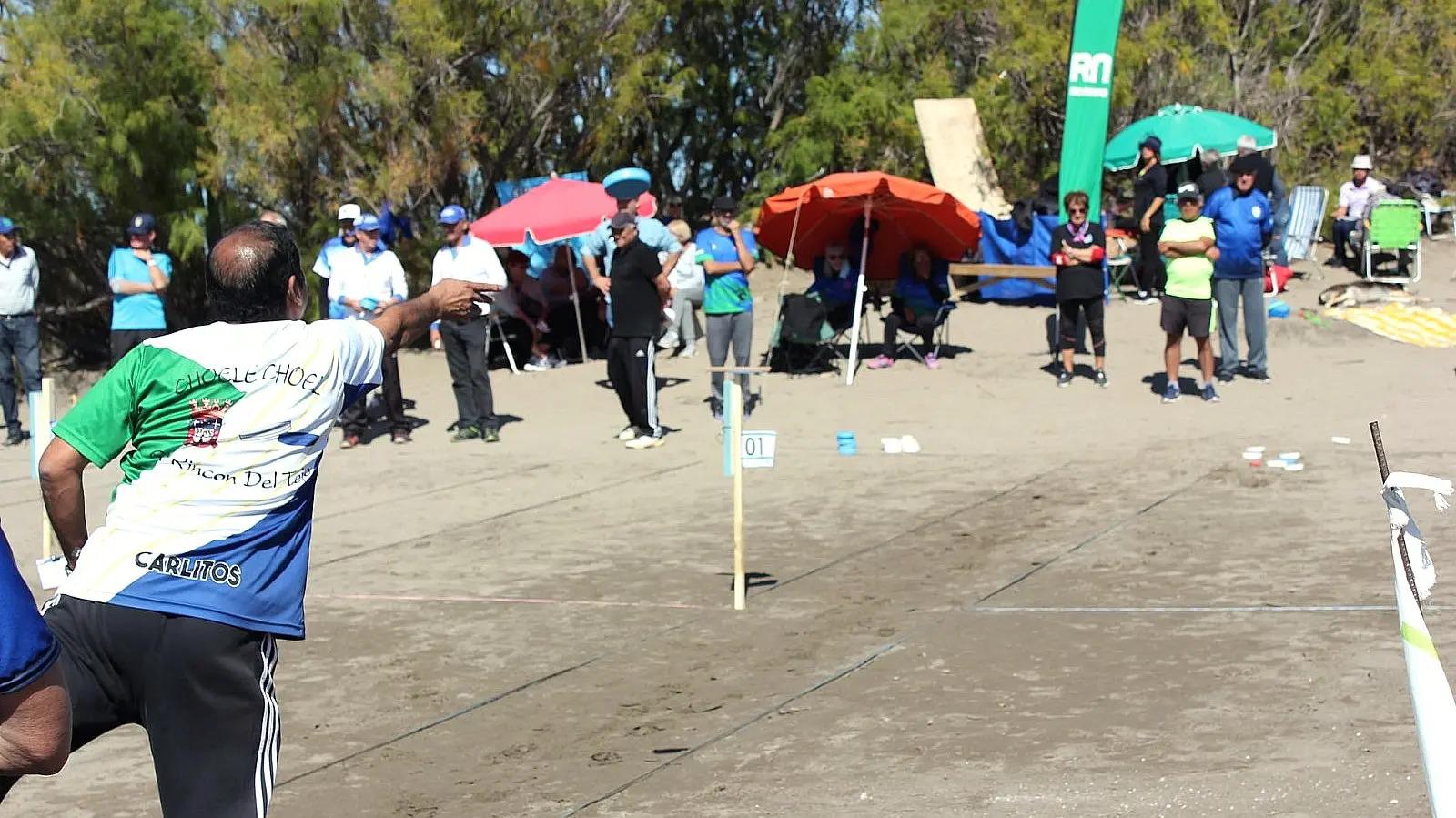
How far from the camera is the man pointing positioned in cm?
363

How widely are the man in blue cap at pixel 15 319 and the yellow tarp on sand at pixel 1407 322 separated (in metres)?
13.0

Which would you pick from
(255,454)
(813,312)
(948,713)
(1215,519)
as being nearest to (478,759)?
(948,713)

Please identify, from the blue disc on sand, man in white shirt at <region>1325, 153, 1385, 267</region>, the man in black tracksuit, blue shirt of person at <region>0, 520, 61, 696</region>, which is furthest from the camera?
man in white shirt at <region>1325, 153, 1385, 267</region>

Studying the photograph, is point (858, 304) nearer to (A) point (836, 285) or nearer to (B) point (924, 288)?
(A) point (836, 285)

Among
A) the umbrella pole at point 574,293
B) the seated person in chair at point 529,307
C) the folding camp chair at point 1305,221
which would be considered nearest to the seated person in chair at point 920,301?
the umbrella pole at point 574,293

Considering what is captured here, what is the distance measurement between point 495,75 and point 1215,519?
1158cm

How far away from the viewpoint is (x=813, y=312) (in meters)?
16.4

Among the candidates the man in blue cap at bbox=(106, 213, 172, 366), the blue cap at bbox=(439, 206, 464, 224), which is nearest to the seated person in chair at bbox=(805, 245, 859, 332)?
the blue cap at bbox=(439, 206, 464, 224)

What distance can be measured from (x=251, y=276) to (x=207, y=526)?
1.97 feet

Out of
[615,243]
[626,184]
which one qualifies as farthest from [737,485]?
[626,184]

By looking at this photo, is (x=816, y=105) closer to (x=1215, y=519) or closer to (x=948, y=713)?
(x=1215, y=519)

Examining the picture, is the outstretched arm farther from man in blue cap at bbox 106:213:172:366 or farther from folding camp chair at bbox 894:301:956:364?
folding camp chair at bbox 894:301:956:364

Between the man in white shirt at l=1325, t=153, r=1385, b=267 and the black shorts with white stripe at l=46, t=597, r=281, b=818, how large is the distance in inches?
716

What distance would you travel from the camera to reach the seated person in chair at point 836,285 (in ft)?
53.4
